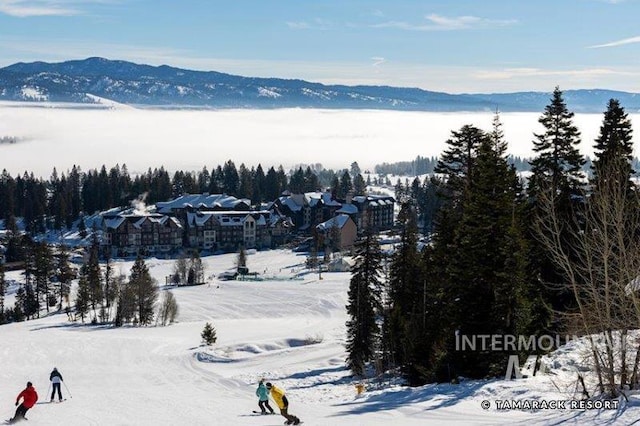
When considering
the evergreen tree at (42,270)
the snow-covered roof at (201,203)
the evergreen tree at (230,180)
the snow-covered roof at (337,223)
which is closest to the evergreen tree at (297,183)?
the evergreen tree at (230,180)

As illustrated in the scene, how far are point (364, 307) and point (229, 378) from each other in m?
8.42

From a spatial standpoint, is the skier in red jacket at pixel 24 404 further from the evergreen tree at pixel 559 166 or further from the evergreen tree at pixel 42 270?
the evergreen tree at pixel 42 270

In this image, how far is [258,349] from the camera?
144 feet

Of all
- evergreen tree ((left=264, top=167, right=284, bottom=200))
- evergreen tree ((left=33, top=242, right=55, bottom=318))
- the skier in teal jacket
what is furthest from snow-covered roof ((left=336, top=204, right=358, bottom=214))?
the skier in teal jacket

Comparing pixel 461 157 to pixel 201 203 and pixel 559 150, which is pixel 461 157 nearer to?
pixel 559 150

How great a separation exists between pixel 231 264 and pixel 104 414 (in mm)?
91971

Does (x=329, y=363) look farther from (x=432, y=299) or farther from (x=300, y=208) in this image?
(x=300, y=208)

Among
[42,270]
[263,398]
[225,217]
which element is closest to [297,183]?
[225,217]

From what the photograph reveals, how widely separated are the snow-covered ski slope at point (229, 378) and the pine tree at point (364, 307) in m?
1.54

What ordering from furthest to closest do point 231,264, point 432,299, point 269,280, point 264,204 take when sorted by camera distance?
1. point 264,204
2. point 231,264
3. point 269,280
4. point 432,299

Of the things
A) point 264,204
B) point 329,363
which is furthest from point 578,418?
point 264,204

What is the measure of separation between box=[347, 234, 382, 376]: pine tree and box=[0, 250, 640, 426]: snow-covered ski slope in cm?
154

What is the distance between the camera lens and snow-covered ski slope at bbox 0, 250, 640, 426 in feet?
67.7

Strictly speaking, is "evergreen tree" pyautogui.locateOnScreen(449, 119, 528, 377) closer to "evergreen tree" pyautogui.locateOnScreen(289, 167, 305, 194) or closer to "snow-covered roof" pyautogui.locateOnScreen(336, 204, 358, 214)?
"snow-covered roof" pyautogui.locateOnScreen(336, 204, 358, 214)
